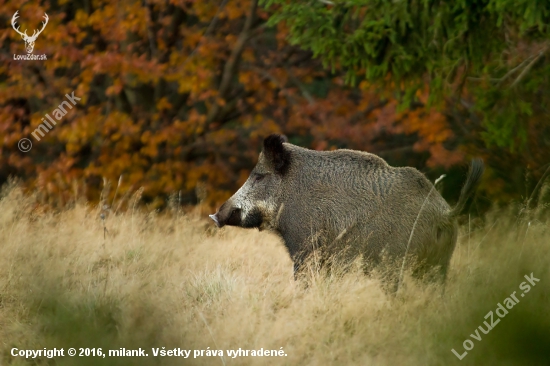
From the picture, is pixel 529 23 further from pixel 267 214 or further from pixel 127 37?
pixel 127 37

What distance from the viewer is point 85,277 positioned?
4.76 metres

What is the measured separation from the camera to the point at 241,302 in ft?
14.3

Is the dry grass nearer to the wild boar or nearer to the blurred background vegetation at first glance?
the wild boar

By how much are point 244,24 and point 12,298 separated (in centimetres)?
642

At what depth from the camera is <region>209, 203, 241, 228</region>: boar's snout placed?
5.59m

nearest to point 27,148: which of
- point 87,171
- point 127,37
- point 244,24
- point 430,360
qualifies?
point 87,171

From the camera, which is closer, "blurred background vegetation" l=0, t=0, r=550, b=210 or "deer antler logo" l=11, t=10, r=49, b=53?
"blurred background vegetation" l=0, t=0, r=550, b=210
